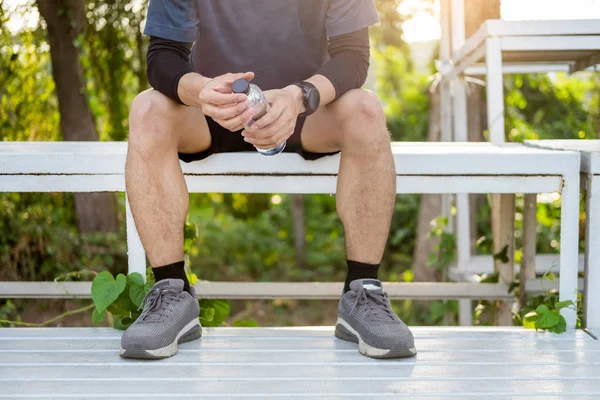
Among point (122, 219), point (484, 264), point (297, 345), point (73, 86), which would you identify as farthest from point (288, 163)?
point (122, 219)

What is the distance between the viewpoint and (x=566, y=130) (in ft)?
20.3

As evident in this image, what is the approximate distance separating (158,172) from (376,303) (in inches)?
24.1

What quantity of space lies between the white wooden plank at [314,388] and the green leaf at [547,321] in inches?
15.6

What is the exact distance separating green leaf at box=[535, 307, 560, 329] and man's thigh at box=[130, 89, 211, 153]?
980mm

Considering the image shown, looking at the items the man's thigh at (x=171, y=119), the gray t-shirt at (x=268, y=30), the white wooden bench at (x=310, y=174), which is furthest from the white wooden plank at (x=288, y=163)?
the gray t-shirt at (x=268, y=30)

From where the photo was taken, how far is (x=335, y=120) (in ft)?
6.00

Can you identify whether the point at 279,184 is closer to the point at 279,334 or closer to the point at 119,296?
the point at 279,334

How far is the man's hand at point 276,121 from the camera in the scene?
5.26 ft

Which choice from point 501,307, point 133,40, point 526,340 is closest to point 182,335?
point 526,340

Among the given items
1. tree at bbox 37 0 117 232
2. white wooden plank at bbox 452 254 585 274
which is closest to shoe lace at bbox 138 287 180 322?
white wooden plank at bbox 452 254 585 274

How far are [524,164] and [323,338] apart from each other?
713 millimetres

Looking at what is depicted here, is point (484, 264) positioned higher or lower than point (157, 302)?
lower

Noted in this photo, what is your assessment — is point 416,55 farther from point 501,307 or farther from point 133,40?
point 501,307

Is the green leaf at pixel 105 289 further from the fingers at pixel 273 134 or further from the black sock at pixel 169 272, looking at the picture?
the fingers at pixel 273 134
